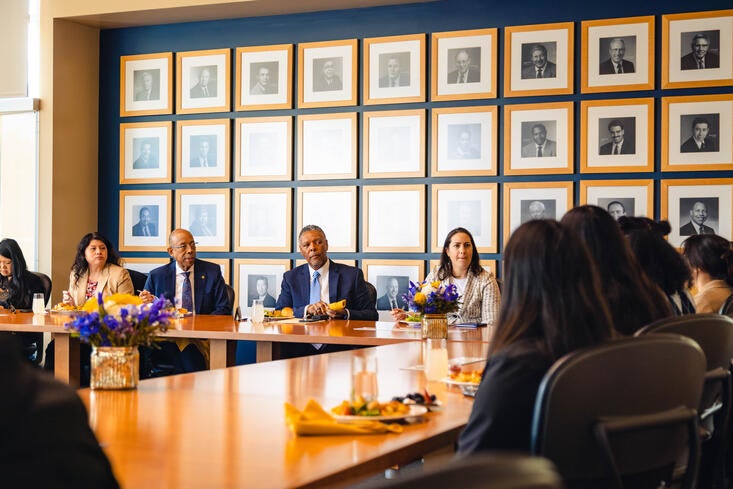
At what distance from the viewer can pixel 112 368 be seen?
8.84 feet

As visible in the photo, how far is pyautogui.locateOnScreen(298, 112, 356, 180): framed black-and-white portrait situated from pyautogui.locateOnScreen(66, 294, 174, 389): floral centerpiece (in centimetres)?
479

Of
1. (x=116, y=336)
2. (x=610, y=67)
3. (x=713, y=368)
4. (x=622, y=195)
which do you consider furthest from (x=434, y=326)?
(x=610, y=67)

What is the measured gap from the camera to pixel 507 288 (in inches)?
74.3

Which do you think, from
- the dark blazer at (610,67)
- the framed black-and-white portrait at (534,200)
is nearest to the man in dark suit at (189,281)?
the framed black-and-white portrait at (534,200)

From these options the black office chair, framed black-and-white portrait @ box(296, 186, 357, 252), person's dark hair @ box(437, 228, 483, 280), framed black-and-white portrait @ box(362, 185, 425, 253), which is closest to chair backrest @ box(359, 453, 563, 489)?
the black office chair

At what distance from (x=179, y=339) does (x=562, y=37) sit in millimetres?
3687

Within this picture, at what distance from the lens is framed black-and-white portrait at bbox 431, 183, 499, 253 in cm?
707

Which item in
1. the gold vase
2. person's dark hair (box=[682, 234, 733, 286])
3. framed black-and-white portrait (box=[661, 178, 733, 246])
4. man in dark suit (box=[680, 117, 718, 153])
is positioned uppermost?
man in dark suit (box=[680, 117, 718, 153])

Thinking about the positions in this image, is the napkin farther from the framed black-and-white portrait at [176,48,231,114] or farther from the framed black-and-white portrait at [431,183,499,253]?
the framed black-and-white portrait at [176,48,231,114]

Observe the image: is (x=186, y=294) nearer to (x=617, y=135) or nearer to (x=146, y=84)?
(x=146, y=84)

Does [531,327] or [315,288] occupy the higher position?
[531,327]

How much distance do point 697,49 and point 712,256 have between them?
8.75 feet

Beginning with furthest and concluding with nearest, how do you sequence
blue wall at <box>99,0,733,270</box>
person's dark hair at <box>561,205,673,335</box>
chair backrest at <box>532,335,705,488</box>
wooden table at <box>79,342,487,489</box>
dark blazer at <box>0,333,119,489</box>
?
blue wall at <box>99,0,733,270</box>, person's dark hair at <box>561,205,673,335</box>, wooden table at <box>79,342,487,489</box>, chair backrest at <box>532,335,705,488</box>, dark blazer at <box>0,333,119,489</box>

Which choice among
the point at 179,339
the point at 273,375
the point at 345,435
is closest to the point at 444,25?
the point at 179,339
